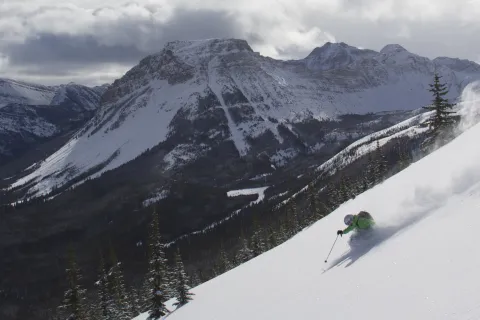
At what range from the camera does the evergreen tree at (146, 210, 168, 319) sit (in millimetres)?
40781

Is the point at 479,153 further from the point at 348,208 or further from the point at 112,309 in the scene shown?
the point at 112,309

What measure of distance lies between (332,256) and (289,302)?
5.14 m

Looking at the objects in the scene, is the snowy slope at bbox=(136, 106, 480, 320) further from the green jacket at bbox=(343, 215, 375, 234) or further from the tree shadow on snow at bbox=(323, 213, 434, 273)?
the green jacket at bbox=(343, 215, 375, 234)

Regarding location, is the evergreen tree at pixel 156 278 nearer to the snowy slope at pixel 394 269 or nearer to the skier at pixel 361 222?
the snowy slope at pixel 394 269

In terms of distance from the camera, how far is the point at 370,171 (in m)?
78.9

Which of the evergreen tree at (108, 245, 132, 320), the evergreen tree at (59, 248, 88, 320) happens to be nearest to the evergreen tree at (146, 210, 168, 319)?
the evergreen tree at (59, 248, 88, 320)

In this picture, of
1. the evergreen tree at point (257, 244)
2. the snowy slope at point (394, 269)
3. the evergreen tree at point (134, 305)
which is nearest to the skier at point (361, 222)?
the snowy slope at point (394, 269)

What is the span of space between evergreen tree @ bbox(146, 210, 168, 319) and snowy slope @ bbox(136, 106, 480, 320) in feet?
34.4

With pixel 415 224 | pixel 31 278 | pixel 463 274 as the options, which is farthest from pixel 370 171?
pixel 31 278

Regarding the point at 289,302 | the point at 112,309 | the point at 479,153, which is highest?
the point at 112,309

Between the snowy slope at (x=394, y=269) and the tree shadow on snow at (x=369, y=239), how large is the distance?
0.21 feet

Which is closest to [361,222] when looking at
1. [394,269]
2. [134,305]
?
[394,269]

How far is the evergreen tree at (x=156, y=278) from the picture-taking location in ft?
134

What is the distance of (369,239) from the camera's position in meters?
22.5
